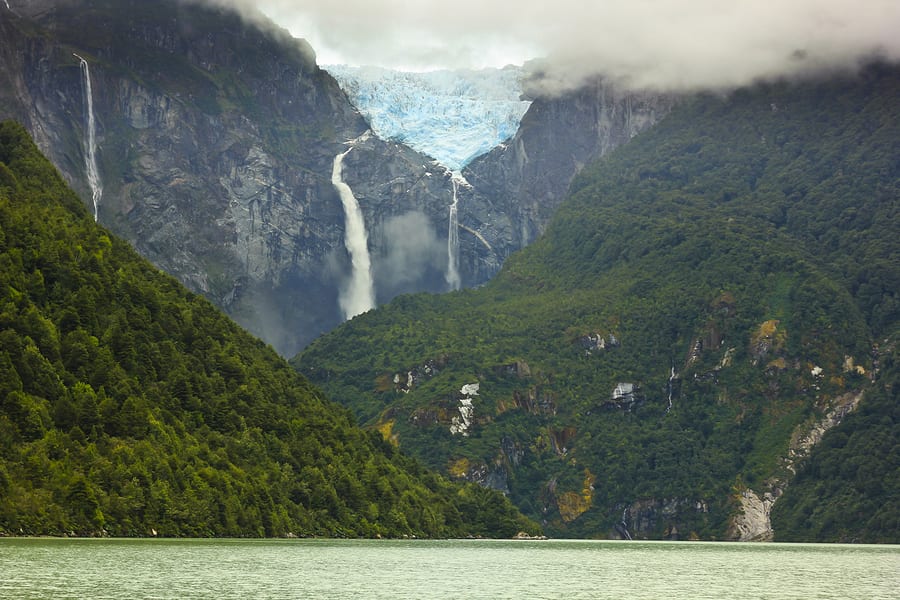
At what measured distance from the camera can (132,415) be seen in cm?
15038

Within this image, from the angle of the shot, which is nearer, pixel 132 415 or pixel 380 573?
Answer: pixel 380 573

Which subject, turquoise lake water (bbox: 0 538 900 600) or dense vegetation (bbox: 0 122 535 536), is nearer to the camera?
turquoise lake water (bbox: 0 538 900 600)

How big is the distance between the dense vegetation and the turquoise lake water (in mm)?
7603

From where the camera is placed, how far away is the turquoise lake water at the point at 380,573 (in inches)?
3418

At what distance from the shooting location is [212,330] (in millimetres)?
194375

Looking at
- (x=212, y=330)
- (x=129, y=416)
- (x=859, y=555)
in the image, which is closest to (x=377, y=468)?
(x=212, y=330)

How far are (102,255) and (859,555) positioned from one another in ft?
337

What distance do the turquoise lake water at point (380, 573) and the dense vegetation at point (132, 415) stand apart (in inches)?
299

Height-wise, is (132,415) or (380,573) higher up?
(132,415)

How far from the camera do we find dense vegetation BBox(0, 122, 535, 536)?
13550cm

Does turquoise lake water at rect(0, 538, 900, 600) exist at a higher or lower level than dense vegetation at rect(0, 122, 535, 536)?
lower

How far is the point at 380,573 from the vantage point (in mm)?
109375

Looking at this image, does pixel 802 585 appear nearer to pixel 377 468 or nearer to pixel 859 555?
pixel 859 555

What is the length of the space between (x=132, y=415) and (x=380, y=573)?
168ft
